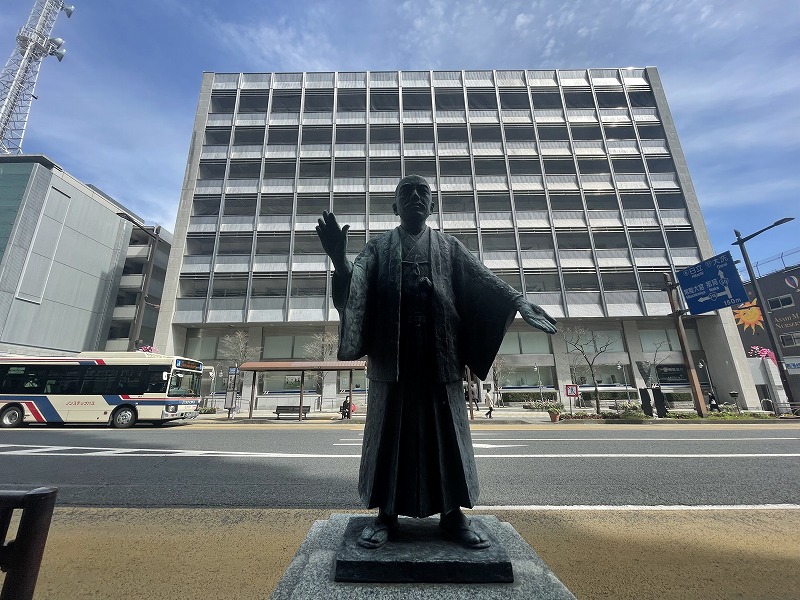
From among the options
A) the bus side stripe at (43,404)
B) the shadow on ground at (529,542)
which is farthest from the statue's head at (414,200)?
the bus side stripe at (43,404)

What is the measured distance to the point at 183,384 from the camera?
15.4m

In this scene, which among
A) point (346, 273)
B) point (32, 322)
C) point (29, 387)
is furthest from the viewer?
point (32, 322)

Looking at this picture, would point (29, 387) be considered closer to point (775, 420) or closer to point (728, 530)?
point (728, 530)

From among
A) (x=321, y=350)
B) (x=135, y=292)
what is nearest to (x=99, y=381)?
(x=321, y=350)

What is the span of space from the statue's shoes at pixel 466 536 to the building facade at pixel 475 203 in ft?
82.8

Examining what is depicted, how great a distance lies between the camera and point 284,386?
93.5 feet

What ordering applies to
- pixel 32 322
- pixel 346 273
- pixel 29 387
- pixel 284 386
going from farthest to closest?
pixel 284 386 < pixel 32 322 < pixel 29 387 < pixel 346 273

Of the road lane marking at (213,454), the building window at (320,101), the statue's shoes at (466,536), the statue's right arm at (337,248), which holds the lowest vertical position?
the road lane marking at (213,454)

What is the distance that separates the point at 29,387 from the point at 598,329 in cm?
3535

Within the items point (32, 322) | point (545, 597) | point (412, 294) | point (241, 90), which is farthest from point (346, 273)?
point (241, 90)

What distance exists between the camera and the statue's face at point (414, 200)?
232 cm

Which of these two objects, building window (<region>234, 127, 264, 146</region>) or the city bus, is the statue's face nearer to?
the city bus

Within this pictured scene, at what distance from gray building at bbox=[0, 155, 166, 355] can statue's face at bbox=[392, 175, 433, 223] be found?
3013 centimetres

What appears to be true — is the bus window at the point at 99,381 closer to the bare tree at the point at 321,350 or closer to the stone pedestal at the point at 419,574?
the bare tree at the point at 321,350
